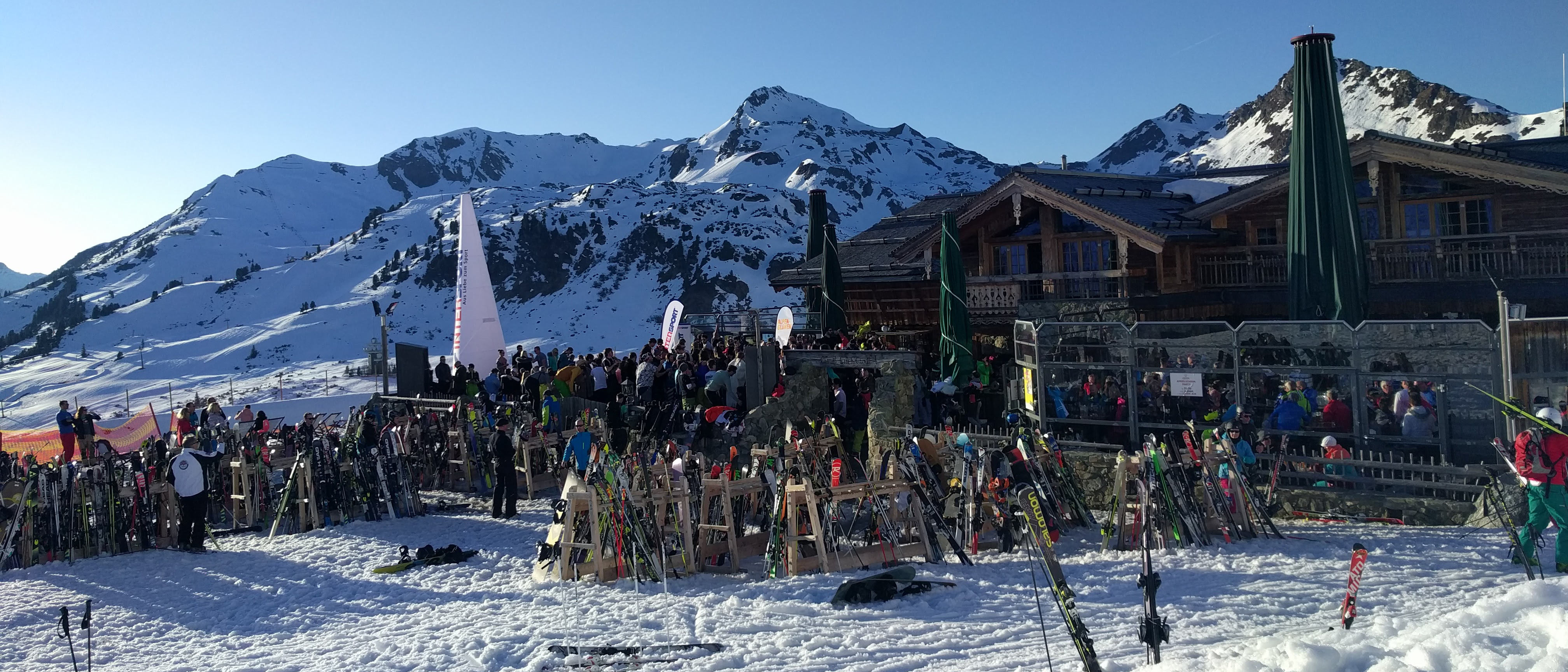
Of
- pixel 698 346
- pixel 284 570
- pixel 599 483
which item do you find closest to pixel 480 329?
pixel 698 346

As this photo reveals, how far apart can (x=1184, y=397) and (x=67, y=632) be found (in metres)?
11.2

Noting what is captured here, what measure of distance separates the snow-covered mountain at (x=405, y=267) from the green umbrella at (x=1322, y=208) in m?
31.5

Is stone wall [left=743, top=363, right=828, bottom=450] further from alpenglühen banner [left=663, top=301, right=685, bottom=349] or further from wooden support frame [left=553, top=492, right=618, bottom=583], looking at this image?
wooden support frame [left=553, top=492, right=618, bottom=583]

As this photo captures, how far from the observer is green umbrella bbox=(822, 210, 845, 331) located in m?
19.7

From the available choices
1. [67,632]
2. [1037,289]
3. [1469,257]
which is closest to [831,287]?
[1037,289]

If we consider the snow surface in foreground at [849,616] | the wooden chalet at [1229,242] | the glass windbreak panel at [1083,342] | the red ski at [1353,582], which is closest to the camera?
the red ski at [1353,582]

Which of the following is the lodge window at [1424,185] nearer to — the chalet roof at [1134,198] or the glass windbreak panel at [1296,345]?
the chalet roof at [1134,198]

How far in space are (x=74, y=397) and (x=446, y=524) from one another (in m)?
36.7

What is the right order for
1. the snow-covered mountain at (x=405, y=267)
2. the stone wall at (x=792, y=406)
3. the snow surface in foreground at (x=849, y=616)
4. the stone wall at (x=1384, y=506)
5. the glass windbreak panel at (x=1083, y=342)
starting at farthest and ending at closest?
the snow-covered mountain at (x=405, y=267), the stone wall at (x=792, y=406), the glass windbreak panel at (x=1083, y=342), the stone wall at (x=1384, y=506), the snow surface in foreground at (x=849, y=616)

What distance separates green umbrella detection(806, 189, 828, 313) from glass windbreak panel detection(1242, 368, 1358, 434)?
11347 millimetres

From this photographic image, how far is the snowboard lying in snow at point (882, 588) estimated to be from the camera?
8.46 metres

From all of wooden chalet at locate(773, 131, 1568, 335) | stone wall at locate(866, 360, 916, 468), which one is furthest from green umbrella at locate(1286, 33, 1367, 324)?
stone wall at locate(866, 360, 916, 468)

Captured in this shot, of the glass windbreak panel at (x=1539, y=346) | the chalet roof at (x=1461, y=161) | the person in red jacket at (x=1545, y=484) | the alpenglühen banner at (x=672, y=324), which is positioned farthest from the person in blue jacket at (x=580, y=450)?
the chalet roof at (x=1461, y=161)

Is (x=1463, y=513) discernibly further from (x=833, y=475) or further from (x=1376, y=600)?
(x=833, y=475)
